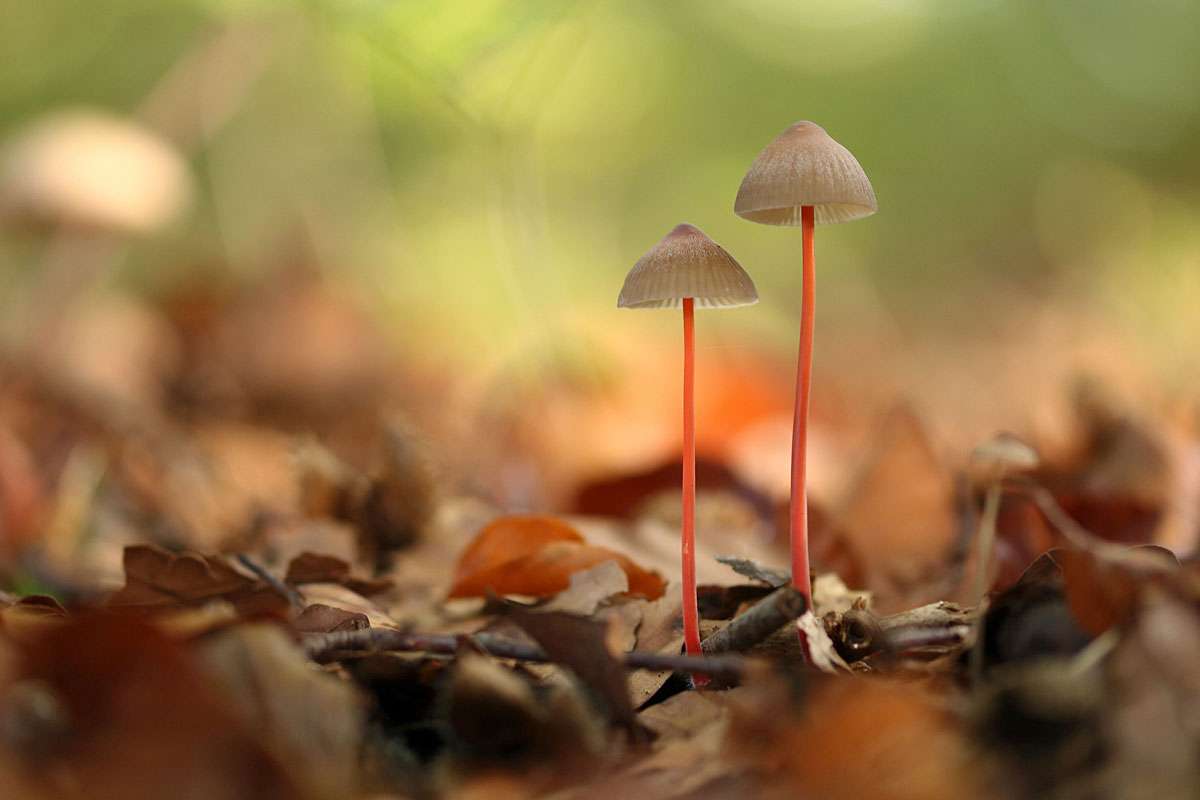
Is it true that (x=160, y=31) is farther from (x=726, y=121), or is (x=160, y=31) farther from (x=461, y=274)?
(x=726, y=121)

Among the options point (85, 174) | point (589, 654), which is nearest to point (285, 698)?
point (589, 654)

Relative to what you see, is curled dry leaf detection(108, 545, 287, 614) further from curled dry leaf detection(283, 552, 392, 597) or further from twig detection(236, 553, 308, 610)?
curled dry leaf detection(283, 552, 392, 597)

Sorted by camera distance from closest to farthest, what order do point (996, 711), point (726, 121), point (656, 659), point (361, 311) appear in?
point (996, 711) < point (656, 659) < point (361, 311) < point (726, 121)

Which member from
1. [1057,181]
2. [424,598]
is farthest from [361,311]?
[1057,181]

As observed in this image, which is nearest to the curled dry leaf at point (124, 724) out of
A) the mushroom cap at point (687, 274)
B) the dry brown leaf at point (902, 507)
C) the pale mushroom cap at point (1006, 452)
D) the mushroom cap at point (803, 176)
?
the mushroom cap at point (687, 274)

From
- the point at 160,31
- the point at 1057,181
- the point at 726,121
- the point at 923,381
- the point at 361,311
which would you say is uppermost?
the point at 160,31

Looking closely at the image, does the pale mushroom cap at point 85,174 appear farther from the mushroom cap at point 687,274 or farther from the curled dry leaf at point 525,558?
the mushroom cap at point 687,274

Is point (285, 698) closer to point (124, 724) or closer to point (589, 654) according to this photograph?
point (124, 724)
